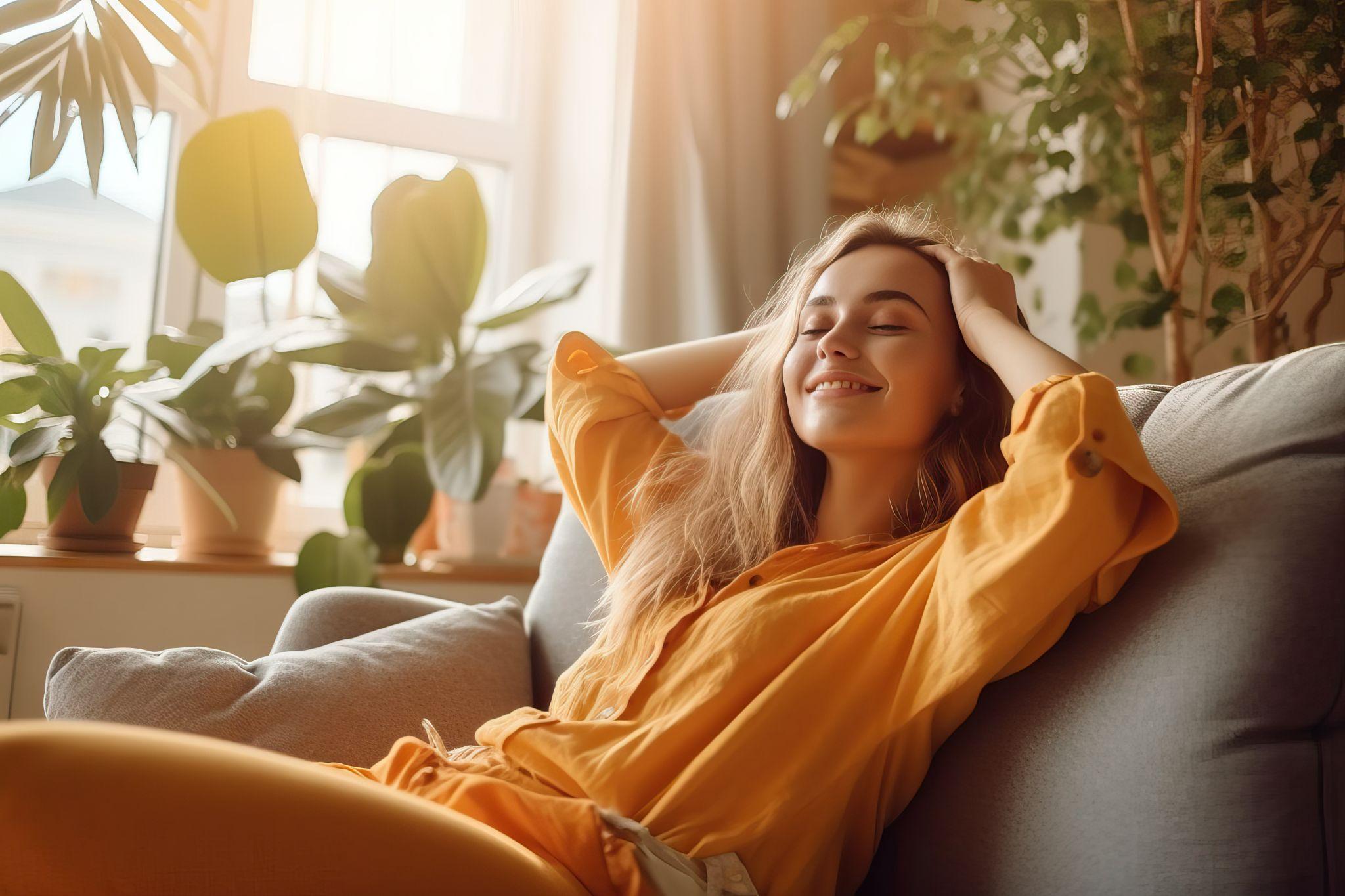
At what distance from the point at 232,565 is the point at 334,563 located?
0.56 ft

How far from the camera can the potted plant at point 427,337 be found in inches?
77.1

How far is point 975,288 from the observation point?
1.10 metres

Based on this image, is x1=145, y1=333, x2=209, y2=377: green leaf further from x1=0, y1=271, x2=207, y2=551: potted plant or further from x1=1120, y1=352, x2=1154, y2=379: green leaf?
x1=1120, y1=352, x2=1154, y2=379: green leaf

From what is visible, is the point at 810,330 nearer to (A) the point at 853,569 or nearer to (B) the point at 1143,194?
(A) the point at 853,569

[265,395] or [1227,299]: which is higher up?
[1227,299]

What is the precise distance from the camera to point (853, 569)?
1046mm

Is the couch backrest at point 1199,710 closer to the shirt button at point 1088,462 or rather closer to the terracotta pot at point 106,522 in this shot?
the shirt button at point 1088,462

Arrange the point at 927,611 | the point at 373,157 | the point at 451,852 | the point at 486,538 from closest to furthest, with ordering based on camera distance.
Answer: the point at 451,852 → the point at 927,611 → the point at 486,538 → the point at 373,157

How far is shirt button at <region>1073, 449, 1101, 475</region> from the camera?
823 millimetres

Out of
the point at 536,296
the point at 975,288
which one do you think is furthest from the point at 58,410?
the point at 975,288

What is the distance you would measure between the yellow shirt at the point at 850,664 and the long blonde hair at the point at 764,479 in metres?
0.08

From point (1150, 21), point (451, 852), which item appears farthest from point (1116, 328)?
point (451, 852)

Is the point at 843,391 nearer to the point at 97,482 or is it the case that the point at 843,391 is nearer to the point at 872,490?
the point at 872,490

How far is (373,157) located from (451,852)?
191 centimetres
